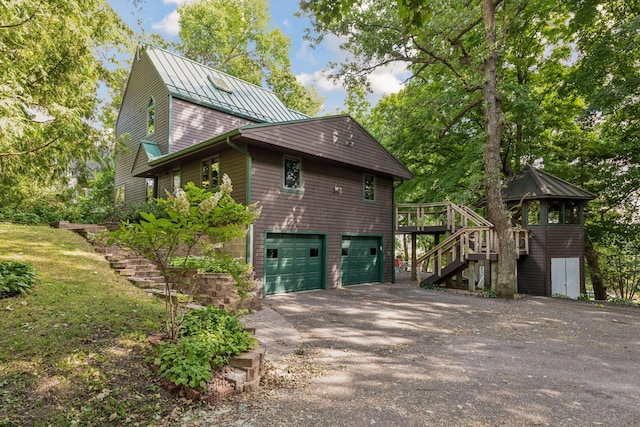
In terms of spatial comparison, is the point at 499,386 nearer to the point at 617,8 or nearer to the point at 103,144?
the point at 103,144

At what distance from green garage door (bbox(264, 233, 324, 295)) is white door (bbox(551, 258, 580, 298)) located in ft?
31.6

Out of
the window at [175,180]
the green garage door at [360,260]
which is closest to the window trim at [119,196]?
the window at [175,180]

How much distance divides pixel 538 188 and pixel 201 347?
1452cm

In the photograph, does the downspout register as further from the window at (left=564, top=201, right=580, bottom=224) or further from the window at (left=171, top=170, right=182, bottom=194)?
the window at (left=564, top=201, right=580, bottom=224)

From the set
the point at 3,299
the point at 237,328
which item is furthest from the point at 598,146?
the point at 3,299

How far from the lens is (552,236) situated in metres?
14.0

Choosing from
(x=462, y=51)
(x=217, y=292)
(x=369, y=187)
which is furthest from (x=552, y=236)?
(x=217, y=292)

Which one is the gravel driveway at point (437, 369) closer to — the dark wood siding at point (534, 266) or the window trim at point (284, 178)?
the window trim at point (284, 178)

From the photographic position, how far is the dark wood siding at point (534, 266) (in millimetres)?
13844

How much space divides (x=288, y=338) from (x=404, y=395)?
99.8 inches

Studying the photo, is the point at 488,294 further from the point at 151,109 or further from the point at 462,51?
the point at 151,109

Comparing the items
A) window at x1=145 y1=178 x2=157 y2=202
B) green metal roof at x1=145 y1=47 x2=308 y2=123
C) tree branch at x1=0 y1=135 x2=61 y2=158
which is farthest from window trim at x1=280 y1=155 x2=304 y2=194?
window at x1=145 y1=178 x2=157 y2=202

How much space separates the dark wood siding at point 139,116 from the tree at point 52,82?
21.9ft

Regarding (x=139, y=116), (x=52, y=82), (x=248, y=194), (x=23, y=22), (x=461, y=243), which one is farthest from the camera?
(x=139, y=116)
